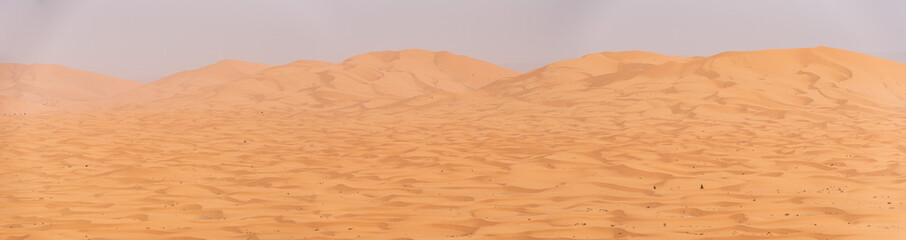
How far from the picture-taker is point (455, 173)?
11.1m

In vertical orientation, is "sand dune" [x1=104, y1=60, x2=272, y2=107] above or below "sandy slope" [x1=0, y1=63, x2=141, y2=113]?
above

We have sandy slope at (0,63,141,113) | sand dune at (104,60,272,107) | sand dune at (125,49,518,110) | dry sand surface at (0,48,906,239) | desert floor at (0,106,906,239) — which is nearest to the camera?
desert floor at (0,106,906,239)

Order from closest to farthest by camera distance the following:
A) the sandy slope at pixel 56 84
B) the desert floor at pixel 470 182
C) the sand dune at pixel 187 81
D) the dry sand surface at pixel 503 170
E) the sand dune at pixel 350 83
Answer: the desert floor at pixel 470 182, the dry sand surface at pixel 503 170, the sand dune at pixel 350 83, the sand dune at pixel 187 81, the sandy slope at pixel 56 84

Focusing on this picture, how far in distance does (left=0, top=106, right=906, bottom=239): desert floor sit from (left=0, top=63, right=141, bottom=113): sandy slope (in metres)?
46.9

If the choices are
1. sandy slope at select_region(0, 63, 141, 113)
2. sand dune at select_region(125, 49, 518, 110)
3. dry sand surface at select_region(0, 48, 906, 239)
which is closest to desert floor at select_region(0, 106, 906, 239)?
dry sand surface at select_region(0, 48, 906, 239)

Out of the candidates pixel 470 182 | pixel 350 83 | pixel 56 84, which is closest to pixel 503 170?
pixel 470 182

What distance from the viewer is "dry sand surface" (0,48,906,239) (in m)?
7.12

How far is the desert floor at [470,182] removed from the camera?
275 inches

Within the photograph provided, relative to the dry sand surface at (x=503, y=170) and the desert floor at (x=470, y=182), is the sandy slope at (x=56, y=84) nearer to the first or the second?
the dry sand surface at (x=503, y=170)

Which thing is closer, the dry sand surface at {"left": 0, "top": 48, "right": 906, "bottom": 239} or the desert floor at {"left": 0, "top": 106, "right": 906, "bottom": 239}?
the desert floor at {"left": 0, "top": 106, "right": 906, "bottom": 239}

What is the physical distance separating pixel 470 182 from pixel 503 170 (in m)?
1.12

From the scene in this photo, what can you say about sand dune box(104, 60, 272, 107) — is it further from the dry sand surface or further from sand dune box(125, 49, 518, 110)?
the dry sand surface

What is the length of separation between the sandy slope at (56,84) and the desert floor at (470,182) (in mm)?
46856

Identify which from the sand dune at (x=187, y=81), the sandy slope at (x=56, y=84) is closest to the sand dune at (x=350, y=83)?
the sand dune at (x=187, y=81)
